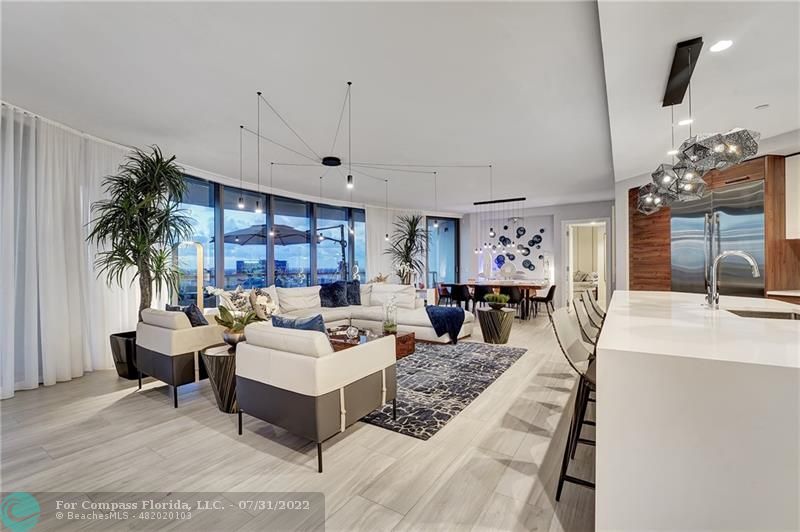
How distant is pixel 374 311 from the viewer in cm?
610

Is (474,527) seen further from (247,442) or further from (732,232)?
(732,232)

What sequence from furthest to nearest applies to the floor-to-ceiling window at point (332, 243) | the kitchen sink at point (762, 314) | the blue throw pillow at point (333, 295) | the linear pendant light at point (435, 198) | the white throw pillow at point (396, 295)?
the floor-to-ceiling window at point (332, 243) < the linear pendant light at point (435, 198) < the blue throw pillow at point (333, 295) < the white throw pillow at point (396, 295) < the kitchen sink at point (762, 314)

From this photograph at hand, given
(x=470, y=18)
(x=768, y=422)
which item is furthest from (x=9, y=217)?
(x=768, y=422)

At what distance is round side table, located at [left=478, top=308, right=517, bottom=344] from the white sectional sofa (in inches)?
13.1

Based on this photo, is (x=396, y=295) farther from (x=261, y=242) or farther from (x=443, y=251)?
(x=443, y=251)

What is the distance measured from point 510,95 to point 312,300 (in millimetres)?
4579

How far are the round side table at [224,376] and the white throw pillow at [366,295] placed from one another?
3.88 m

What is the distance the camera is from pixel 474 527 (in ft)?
5.77

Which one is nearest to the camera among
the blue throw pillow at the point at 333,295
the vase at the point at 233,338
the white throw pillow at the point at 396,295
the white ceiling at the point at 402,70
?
the white ceiling at the point at 402,70

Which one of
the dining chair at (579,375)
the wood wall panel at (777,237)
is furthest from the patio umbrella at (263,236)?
the wood wall panel at (777,237)

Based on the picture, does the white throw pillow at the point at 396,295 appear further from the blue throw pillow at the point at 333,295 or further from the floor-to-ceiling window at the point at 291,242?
the floor-to-ceiling window at the point at 291,242

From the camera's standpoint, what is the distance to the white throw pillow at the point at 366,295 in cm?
691

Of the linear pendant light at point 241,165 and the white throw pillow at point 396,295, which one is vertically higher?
the linear pendant light at point 241,165

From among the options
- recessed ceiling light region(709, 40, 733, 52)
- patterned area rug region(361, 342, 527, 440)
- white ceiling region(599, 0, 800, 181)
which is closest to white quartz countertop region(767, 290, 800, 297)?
white ceiling region(599, 0, 800, 181)
